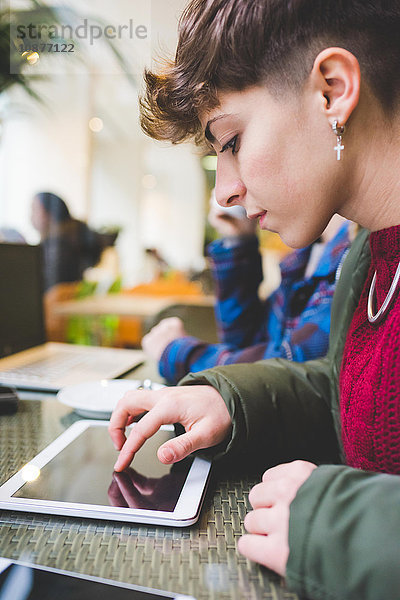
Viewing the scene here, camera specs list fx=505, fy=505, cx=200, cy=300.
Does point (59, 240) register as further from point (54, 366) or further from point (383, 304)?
point (383, 304)

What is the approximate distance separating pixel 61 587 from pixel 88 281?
2062 mm

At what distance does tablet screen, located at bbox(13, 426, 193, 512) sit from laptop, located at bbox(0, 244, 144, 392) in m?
0.37

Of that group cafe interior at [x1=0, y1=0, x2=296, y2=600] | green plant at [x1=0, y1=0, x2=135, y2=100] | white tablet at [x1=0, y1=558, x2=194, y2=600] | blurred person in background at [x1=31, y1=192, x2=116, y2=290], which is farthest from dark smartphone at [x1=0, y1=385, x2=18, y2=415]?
blurred person in background at [x1=31, y1=192, x2=116, y2=290]

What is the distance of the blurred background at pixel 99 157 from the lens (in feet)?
3.28

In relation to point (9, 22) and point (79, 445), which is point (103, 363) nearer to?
point (79, 445)

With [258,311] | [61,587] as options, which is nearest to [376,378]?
[61,587]

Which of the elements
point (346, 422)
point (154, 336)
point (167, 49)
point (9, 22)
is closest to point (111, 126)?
point (9, 22)

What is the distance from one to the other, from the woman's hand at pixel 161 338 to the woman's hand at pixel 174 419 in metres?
0.51

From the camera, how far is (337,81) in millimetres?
461

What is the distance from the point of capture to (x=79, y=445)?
594 millimetres

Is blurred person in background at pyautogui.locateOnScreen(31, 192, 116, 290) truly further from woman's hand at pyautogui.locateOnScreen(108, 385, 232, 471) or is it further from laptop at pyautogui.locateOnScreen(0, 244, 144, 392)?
woman's hand at pyautogui.locateOnScreen(108, 385, 232, 471)

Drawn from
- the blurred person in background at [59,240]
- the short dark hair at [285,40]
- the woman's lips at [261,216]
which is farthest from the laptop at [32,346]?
the blurred person in background at [59,240]

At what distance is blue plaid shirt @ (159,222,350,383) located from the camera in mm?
896

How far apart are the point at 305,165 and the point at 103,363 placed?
741 millimetres
